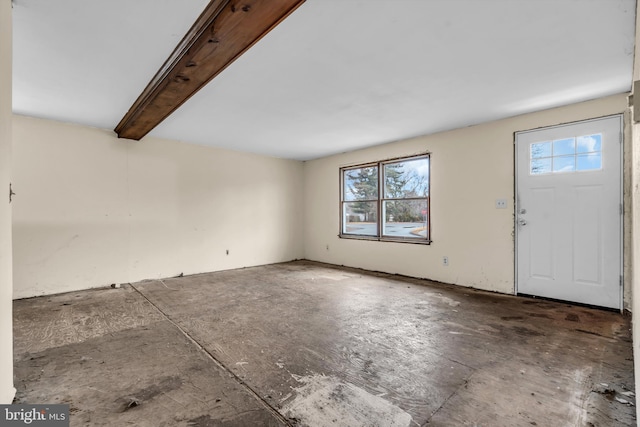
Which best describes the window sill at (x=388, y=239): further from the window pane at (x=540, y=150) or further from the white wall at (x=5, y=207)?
the white wall at (x=5, y=207)

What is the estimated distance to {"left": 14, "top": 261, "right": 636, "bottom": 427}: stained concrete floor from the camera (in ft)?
5.45

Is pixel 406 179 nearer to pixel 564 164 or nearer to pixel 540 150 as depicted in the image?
pixel 540 150

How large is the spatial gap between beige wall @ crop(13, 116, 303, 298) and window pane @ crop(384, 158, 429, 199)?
A: 2.54m

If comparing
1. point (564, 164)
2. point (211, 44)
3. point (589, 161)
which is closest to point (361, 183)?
point (564, 164)

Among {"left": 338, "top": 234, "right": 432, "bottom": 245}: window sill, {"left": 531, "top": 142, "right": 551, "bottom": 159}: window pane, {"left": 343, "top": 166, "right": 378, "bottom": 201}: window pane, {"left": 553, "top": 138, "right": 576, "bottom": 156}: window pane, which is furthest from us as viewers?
{"left": 343, "top": 166, "right": 378, "bottom": 201}: window pane

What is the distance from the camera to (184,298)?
385 centimetres

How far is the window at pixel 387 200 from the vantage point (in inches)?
197

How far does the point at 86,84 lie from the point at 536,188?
5.25 metres

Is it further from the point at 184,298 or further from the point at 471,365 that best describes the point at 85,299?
the point at 471,365

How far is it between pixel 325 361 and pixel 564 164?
3.66 meters

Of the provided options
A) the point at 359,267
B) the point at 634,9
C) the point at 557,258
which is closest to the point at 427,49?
the point at 634,9

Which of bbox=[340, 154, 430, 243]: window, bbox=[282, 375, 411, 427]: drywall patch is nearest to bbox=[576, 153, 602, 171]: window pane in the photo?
bbox=[340, 154, 430, 243]: window

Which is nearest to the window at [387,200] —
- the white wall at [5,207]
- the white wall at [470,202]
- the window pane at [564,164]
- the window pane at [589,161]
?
the white wall at [470,202]

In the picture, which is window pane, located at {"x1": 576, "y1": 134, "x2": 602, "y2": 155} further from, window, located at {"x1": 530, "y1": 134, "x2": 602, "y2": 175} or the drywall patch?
the drywall patch
